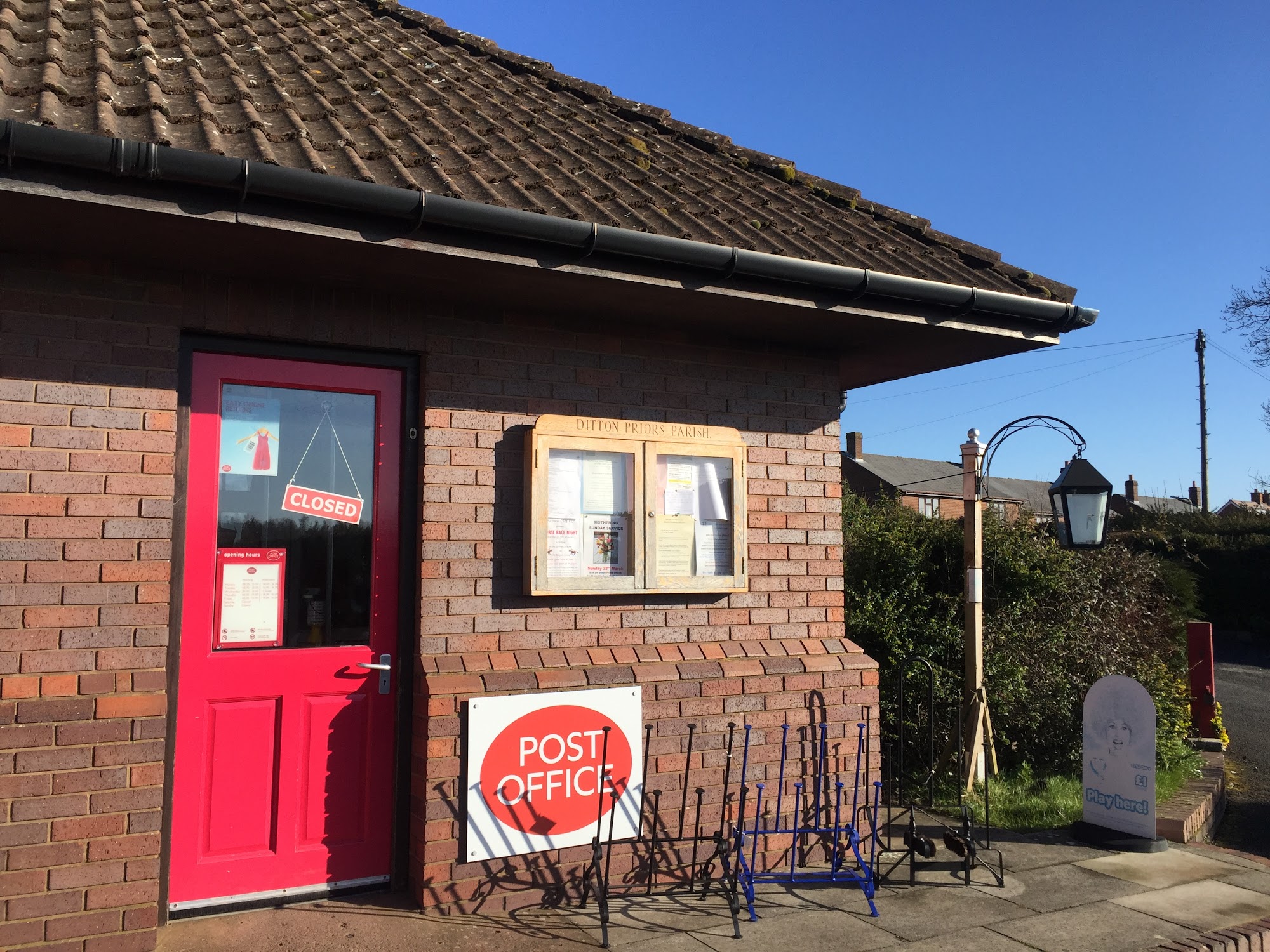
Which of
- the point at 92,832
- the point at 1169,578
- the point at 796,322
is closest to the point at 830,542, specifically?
the point at 796,322

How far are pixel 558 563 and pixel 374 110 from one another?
95.0 inches

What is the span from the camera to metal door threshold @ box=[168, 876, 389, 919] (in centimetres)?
407

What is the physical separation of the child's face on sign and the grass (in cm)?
76

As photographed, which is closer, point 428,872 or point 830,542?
point 428,872

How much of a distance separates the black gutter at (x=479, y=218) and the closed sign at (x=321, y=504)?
1423 mm

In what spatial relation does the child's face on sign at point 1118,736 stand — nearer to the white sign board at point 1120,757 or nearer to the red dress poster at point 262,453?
the white sign board at point 1120,757

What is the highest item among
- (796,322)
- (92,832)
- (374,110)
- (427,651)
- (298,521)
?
(374,110)

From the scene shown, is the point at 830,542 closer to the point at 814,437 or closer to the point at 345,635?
the point at 814,437

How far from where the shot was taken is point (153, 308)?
159 inches

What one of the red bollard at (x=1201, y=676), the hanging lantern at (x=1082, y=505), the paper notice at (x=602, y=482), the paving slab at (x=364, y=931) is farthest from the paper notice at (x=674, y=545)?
the red bollard at (x=1201, y=676)

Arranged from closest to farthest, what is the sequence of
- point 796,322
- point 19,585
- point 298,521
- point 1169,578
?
point 19,585 → point 298,521 → point 796,322 → point 1169,578

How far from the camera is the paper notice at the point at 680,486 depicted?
5.10 metres

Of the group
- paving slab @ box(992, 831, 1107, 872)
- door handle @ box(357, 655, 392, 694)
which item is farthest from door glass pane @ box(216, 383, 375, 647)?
paving slab @ box(992, 831, 1107, 872)

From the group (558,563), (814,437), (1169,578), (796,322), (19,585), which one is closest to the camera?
(19,585)
